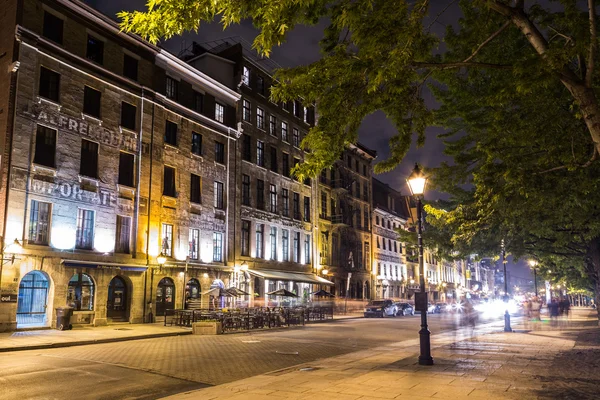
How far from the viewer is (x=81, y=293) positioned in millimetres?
24203

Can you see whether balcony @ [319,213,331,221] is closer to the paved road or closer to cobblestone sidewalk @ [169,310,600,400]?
the paved road

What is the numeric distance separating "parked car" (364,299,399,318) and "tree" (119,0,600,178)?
32213 mm

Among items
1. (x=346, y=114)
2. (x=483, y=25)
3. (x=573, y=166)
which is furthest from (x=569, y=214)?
(x=346, y=114)

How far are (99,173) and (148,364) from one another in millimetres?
15315

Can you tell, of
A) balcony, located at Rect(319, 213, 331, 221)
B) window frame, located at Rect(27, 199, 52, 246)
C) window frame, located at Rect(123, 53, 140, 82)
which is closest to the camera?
window frame, located at Rect(27, 199, 52, 246)

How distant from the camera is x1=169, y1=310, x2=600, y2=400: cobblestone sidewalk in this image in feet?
27.6

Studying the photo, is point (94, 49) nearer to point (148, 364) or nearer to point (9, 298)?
point (9, 298)

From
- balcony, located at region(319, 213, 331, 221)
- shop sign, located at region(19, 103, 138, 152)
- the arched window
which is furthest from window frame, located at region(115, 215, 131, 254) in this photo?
balcony, located at region(319, 213, 331, 221)

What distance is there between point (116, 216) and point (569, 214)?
2108 cm

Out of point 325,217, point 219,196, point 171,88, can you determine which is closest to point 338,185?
point 325,217

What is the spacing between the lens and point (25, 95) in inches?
869

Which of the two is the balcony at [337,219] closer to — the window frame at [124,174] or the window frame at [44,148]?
the window frame at [124,174]

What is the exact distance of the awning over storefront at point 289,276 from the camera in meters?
35.5

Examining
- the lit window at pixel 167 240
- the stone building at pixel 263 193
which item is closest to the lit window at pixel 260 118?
the stone building at pixel 263 193
